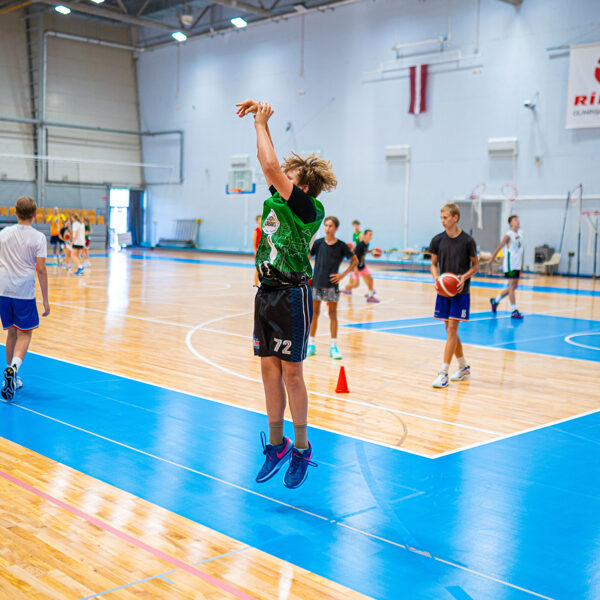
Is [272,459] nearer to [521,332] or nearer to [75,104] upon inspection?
[521,332]

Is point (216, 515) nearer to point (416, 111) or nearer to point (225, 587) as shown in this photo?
point (225, 587)

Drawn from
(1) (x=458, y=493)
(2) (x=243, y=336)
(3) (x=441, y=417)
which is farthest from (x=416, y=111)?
(1) (x=458, y=493)

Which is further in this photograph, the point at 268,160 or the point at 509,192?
A: the point at 509,192

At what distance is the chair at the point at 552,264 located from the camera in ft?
75.8

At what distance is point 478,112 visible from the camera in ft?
81.6

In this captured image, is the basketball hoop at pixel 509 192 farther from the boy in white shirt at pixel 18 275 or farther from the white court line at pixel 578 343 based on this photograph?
the boy in white shirt at pixel 18 275

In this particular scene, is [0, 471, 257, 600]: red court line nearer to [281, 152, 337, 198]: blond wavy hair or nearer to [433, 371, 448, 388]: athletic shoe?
[281, 152, 337, 198]: blond wavy hair

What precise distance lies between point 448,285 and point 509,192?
18.0 m

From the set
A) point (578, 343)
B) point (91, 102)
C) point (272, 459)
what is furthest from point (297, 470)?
point (91, 102)

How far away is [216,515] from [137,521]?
1.33ft

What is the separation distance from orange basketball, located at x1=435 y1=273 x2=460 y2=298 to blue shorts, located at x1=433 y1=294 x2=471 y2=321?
0.10 m

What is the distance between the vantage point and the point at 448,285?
285 inches

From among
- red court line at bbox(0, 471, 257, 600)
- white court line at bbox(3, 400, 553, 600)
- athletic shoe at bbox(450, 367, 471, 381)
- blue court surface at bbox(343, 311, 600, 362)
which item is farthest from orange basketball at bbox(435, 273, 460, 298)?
red court line at bbox(0, 471, 257, 600)

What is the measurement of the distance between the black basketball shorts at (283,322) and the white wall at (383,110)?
815 inches
